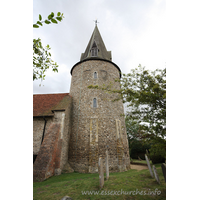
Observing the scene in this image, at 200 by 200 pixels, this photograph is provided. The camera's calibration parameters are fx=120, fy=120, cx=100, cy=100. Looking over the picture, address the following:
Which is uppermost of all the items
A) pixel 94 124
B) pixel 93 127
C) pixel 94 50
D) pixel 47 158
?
pixel 94 50

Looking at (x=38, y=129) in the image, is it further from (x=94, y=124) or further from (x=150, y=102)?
(x=150, y=102)

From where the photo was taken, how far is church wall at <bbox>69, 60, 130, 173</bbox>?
10.3 metres

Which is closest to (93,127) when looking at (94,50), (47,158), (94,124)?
Result: (94,124)

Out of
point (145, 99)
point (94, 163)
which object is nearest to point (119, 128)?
point (94, 163)

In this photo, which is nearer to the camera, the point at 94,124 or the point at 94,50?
the point at 94,124

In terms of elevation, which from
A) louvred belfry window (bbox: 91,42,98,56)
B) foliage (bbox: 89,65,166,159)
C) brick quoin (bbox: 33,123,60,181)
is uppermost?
louvred belfry window (bbox: 91,42,98,56)

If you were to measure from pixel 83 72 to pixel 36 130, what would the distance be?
7.68 m

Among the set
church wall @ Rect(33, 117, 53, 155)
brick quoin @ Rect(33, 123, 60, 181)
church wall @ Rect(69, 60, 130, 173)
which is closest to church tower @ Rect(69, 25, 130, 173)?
church wall @ Rect(69, 60, 130, 173)

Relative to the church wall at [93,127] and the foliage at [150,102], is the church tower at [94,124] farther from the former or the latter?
the foliage at [150,102]

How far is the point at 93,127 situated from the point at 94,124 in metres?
0.30

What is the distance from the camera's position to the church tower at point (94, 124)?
34.0 ft

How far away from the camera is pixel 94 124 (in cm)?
1125

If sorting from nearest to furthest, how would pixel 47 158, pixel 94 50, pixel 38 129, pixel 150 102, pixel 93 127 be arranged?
pixel 150 102 < pixel 47 158 < pixel 38 129 < pixel 93 127 < pixel 94 50

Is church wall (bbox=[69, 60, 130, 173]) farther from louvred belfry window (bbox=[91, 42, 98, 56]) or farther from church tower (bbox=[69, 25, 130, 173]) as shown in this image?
louvred belfry window (bbox=[91, 42, 98, 56])
